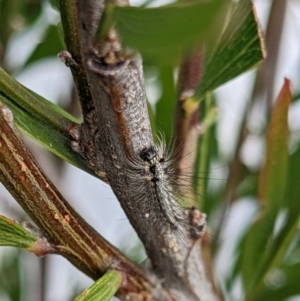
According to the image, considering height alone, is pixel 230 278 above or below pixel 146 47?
below

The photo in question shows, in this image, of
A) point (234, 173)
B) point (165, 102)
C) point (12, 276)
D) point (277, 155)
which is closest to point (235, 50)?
point (277, 155)

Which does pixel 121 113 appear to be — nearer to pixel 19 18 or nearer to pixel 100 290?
pixel 100 290

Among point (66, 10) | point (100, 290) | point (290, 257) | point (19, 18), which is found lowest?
point (290, 257)

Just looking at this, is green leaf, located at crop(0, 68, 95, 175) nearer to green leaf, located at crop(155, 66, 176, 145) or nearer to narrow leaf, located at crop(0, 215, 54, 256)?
narrow leaf, located at crop(0, 215, 54, 256)

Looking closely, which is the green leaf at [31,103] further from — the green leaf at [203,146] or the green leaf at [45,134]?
the green leaf at [203,146]

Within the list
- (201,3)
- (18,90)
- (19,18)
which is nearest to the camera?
(201,3)

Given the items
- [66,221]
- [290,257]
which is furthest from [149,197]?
[290,257]
